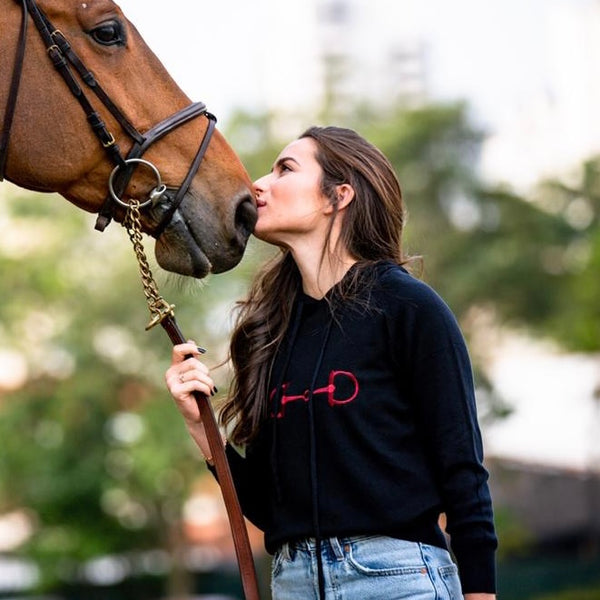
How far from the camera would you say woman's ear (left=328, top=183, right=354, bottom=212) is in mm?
2955

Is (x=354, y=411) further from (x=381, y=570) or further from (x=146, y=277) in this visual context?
(x=146, y=277)

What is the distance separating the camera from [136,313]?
17328 millimetres

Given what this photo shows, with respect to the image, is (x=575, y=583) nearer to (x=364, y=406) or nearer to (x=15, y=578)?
(x=15, y=578)

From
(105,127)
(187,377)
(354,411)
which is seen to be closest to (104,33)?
(105,127)

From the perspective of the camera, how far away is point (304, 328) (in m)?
2.95

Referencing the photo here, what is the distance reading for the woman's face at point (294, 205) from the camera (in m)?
2.96

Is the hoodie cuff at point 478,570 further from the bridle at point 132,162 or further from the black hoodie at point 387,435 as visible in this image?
the bridle at point 132,162

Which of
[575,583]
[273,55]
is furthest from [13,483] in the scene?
[273,55]

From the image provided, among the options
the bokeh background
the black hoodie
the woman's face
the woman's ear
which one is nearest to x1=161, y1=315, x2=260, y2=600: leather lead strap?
the black hoodie

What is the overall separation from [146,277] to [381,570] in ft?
2.98

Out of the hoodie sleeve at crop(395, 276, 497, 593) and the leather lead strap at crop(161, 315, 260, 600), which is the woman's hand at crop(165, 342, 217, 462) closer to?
the leather lead strap at crop(161, 315, 260, 600)

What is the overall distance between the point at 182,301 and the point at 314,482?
12789 mm

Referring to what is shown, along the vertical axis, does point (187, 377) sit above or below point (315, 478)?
above

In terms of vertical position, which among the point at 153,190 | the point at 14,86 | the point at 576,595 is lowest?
the point at 576,595
